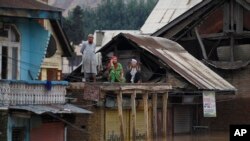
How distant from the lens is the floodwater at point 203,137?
2908 cm

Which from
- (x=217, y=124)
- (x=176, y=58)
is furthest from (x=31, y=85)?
(x=217, y=124)

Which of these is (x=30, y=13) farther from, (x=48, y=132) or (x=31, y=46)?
(x=48, y=132)

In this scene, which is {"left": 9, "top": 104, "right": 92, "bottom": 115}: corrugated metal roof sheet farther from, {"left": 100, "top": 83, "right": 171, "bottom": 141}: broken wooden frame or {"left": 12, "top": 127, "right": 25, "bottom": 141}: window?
{"left": 100, "top": 83, "right": 171, "bottom": 141}: broken wooden frame

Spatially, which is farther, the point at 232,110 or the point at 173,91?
the point at 232,110

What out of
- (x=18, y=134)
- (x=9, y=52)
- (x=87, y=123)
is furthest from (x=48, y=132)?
(x=9, y=52)

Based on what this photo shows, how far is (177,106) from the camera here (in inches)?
1195

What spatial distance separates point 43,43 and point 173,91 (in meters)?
7.01

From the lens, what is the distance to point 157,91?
26422mm

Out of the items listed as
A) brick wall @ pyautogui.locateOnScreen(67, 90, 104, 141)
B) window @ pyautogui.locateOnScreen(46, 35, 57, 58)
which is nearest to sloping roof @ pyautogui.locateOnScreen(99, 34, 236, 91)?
window @ pyautogui.locateOnScreen(46, 35, 57, 58)

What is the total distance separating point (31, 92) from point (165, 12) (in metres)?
28.6

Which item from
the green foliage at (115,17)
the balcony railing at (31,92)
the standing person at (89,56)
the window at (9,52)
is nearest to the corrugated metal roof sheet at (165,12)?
the standing person at (89,56)

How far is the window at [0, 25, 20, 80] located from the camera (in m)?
21.8

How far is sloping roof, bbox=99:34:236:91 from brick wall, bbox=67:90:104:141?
5073 millimetres

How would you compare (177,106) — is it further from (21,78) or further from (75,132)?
(21,78)
